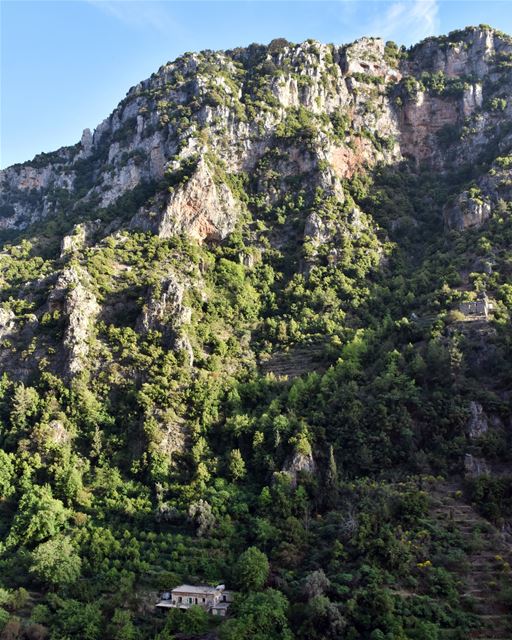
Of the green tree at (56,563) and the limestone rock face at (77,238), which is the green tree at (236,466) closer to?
the green tree at (56,563)

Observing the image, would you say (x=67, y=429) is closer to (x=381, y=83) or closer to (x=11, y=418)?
(x=11, y=418)

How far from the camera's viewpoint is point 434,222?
84.4m

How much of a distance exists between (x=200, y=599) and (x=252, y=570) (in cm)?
373

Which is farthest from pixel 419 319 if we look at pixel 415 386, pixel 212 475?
pixel 212 475

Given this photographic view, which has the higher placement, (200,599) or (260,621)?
(200,599)

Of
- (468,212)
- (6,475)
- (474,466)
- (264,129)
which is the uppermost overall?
(264,129)

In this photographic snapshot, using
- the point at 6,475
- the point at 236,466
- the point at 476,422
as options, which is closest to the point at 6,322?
the point at 6,475

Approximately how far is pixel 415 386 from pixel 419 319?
35.1ft

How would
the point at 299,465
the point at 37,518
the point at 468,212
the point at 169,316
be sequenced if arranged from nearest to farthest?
the point at 37,518 < the point at 299,465 < the point at 169,316 < the point at 468,212

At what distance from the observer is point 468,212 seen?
77.4m

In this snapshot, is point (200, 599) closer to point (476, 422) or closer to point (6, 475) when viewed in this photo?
point (6, 475)

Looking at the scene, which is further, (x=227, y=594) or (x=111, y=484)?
(x=111, y=484)

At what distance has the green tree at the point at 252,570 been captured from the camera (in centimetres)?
4009

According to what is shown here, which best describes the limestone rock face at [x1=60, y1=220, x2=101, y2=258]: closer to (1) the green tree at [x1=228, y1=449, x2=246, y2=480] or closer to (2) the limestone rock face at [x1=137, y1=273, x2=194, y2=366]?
(2) the limestone rock face at [x1=137, y1=273, x2=194, y2=366]
